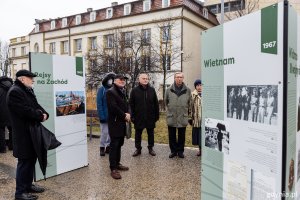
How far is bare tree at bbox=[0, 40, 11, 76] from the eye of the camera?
51894mm

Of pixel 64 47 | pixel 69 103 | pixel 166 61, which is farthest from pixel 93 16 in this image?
pixel 69 103

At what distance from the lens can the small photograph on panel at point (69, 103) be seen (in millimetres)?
5664

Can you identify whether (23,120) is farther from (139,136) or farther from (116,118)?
(139,136)

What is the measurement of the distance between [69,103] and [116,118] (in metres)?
0.99

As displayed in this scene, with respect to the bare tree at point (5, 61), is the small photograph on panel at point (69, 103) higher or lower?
lower

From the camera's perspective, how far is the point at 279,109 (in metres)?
1.96

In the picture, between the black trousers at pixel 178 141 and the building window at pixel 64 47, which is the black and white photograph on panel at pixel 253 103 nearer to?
the black trousers at pixel 178 141

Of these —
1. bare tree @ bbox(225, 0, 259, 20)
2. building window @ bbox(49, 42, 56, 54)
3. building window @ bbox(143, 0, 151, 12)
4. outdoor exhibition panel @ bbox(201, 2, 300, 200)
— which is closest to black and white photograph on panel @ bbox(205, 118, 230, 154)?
outdoor exhibition panel @ bbox(201, 2, 300, 200)

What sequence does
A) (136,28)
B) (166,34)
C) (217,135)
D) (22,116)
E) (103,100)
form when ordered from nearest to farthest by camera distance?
(217,135) → (22,116) → (103,100) → (166,34) → (136,28)

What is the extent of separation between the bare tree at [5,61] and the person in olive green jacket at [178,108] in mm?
49248

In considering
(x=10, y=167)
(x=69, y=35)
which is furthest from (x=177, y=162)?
(x=69, y=35)

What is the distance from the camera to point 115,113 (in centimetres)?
559

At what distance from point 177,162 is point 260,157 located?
4.62 meters

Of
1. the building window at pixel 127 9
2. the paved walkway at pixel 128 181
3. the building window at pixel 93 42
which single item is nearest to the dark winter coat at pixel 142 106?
the paved walkway at pixel 128 181
